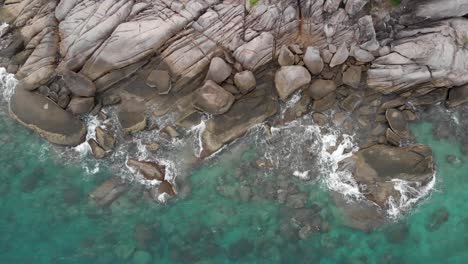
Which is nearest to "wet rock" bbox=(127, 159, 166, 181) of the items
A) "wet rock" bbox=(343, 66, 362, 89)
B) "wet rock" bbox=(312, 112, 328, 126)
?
"wet rock" bbox=(312, 112, 328, 126)

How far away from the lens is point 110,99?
83.7ft

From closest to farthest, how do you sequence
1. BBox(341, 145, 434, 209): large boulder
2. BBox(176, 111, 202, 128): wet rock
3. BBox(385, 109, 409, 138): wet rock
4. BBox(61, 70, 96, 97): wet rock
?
BBox(341, 145, 434, 209): large boulder
BBox(385, 109, 409, 138): wet rock
BBox(61, 70, 96, 97): wet rock
BBox(176, 111, 202, 128): wet rock

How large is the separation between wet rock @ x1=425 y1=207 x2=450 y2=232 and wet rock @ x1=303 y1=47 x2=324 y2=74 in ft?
34.1

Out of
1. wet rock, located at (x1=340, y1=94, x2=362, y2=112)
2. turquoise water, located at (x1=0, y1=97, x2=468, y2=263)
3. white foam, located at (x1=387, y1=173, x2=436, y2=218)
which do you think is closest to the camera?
turquoise water, located at (x1=0, y1=97, x2=468, y2=263)

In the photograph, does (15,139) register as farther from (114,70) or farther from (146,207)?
(146,207)

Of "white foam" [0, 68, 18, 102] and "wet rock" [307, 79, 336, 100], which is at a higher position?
"white foam" [0, 68, 18, 102]

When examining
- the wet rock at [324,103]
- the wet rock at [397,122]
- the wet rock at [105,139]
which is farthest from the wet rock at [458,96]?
the wet rock at [105,139]

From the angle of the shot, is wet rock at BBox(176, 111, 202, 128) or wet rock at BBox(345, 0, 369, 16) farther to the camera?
wet rock at BBox(176, 111, 202, 128)

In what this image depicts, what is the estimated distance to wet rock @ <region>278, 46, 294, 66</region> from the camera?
2489 centimetres

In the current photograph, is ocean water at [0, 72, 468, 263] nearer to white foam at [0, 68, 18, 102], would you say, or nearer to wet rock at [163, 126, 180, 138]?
wet rock at [163, 126, 180, 138]

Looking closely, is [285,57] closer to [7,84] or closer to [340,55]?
[340,55]

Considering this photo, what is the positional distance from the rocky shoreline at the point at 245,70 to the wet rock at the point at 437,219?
13.7 feet

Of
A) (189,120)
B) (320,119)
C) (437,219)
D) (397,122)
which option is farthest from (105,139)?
(437,219)

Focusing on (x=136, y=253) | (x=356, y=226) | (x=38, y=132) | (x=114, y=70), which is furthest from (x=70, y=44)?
(x=356, y=226)
